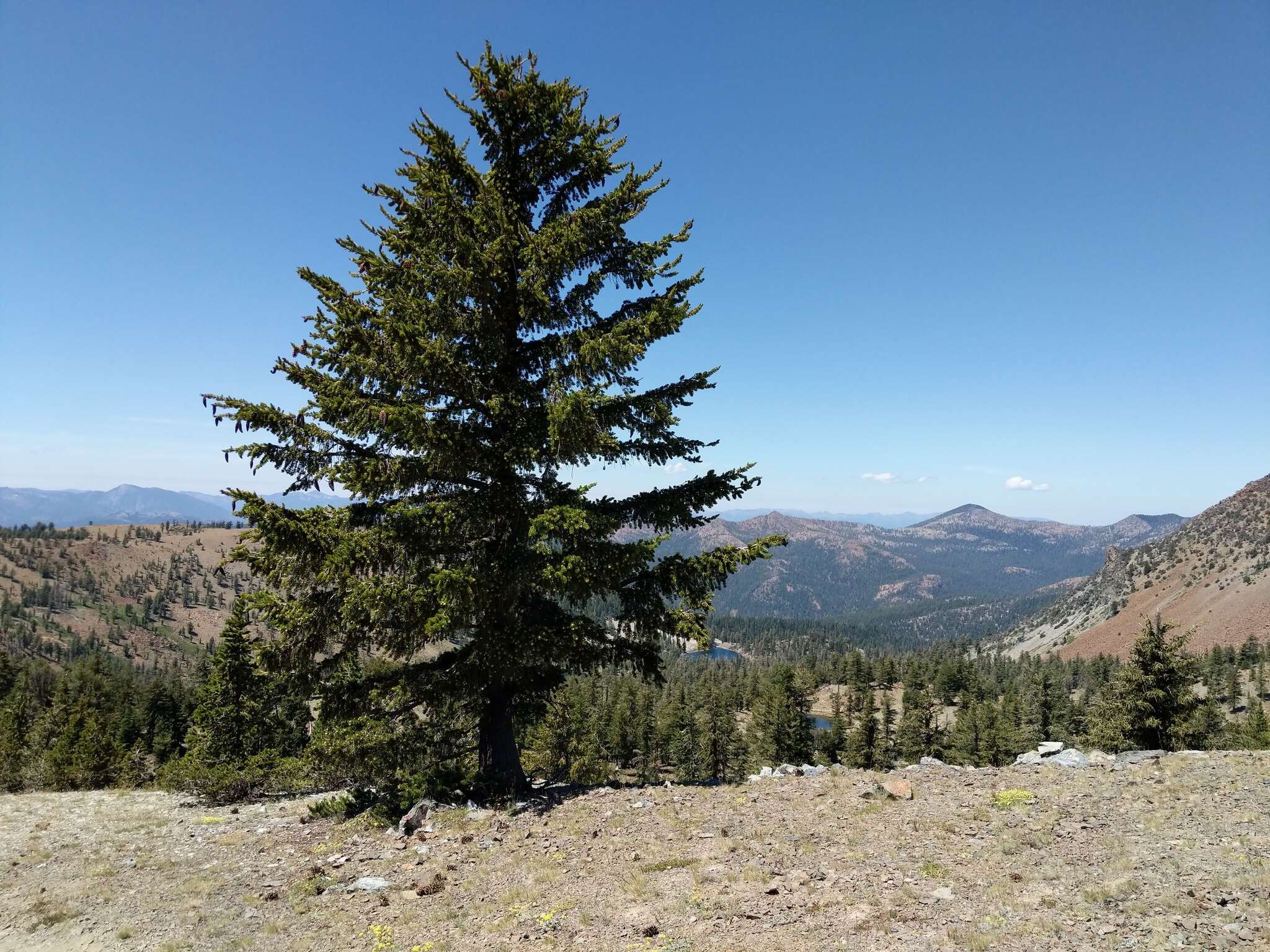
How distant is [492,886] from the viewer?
866cm

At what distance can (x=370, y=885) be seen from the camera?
902 cm

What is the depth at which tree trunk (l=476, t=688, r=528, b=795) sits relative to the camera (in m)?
12.4

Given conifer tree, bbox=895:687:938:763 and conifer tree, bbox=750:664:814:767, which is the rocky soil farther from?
conifer tree, bbox=895:687:938:763

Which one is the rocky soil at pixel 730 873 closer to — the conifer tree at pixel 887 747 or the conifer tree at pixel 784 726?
the conifer tree at pixel 784 726

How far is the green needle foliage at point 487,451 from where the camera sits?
33.2 ft

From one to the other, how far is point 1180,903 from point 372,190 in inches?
673

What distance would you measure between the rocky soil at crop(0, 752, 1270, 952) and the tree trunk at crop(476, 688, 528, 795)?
3.31 ft

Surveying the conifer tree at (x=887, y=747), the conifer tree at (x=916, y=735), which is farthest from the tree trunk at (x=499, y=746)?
the conifer tree at (x=916, y=735)

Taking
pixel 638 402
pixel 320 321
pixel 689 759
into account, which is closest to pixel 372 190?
pixel 320 321

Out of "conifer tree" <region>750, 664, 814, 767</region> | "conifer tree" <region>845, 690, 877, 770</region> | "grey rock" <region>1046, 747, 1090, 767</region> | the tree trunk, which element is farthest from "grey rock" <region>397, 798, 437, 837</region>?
"conifer tree" <region>845, 690, 877, 770</region>

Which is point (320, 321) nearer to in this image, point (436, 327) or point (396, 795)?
point (436, 327)

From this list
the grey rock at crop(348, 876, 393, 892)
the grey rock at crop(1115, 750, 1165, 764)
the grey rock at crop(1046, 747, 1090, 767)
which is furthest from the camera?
the grey rock at crop(1046, 747, 1090, 767)

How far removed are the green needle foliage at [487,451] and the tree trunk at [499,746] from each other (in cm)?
4

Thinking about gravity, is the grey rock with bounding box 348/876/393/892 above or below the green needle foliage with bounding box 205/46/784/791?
below
